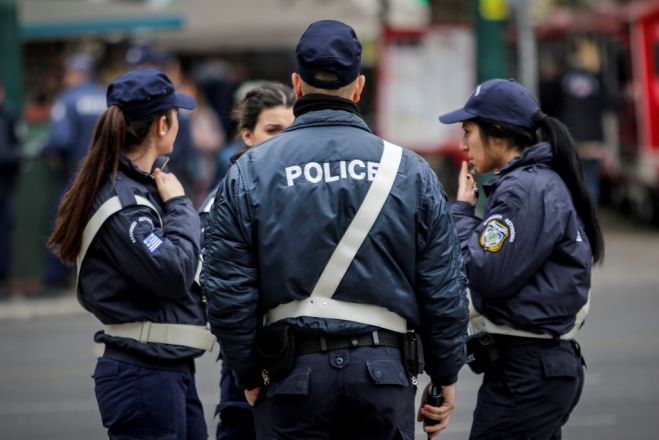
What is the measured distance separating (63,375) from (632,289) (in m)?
6.03

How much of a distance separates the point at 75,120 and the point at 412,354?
8.88 metres

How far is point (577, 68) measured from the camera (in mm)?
16797

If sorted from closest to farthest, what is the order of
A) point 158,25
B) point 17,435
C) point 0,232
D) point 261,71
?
point 17,435
point 0,232
point 158,25
point 261,71

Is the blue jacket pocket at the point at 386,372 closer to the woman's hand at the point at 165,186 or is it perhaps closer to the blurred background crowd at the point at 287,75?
the woman's hand at the point at 165,186

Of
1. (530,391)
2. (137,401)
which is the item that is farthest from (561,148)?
(137,401)

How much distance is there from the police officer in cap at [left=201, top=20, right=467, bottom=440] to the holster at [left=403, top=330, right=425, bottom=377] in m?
0.01

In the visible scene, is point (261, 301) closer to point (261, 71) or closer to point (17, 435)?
point (17, 435)

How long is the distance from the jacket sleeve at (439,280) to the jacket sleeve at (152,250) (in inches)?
41.3

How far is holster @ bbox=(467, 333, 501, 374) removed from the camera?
4965 mm

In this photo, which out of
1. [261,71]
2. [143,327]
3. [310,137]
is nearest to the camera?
[310,137]

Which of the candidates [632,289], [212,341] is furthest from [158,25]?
[212,341]

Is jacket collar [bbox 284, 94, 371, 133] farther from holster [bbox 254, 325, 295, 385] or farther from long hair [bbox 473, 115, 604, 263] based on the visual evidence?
long hair [bbox 473, 115, 604, 263]

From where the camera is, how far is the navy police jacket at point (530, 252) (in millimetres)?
4785

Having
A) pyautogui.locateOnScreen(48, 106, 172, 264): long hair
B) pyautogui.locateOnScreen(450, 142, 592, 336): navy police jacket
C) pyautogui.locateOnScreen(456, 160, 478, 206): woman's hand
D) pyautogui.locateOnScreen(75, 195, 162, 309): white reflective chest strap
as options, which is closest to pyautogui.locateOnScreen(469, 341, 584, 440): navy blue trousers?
pyautogui.locateOnScreen(450, 142, 592, 336): navy police jacket
